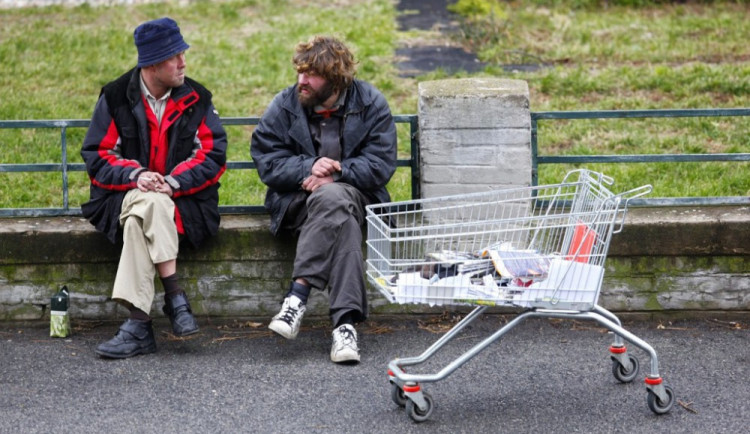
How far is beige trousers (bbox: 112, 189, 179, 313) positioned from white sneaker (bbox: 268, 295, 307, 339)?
0.64 m

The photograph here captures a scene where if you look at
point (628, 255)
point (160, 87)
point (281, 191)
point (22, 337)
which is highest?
point (160, 87)

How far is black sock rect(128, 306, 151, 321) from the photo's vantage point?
5363 mm

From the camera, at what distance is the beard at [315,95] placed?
5.43 metres

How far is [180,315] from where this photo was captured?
17.7ft

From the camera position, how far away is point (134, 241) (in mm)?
5281

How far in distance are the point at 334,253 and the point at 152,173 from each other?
1011 mm

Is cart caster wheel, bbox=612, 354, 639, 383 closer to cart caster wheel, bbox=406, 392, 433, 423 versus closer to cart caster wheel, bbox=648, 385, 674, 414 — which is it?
cart caster wheel, bbox=648, 385, 674, 414

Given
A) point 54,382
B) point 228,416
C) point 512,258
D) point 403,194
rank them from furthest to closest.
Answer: point 403,194, point 54,382, point 228,416, point 512,258

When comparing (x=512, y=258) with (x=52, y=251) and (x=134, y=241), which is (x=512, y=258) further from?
(x=52, y=251)

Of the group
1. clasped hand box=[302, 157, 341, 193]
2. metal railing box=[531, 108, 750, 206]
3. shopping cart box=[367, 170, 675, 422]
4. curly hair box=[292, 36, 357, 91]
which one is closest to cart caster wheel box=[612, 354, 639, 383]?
shopping cart box=[367, 170, 675, 422]

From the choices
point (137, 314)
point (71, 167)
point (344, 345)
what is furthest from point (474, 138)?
point (71, 167)

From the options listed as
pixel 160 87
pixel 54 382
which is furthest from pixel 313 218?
pixel 54 382

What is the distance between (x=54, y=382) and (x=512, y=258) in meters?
2.24

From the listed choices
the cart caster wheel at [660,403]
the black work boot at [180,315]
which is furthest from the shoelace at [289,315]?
the cart caster wheel at [660,403]
